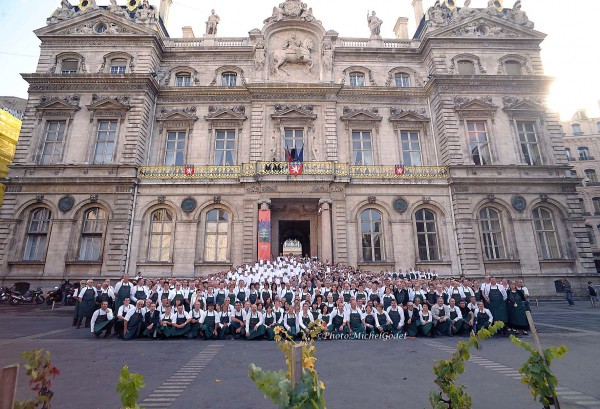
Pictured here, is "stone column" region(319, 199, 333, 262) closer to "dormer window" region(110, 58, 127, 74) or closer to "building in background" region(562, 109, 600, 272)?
"dormer window" region(110, 58, 127, 74)

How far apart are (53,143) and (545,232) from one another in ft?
115

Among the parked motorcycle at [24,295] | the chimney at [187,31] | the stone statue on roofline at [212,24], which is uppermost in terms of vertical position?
the chimney at [187,31]

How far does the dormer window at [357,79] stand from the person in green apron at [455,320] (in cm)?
1940

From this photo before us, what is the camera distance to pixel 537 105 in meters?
23.4

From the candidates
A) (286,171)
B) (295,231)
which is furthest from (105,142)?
(295,231)

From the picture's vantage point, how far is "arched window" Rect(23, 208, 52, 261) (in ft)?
66.5

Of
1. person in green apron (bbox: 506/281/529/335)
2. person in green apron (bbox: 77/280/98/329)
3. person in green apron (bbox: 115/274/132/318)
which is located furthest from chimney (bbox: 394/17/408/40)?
person in green apron (bbox: 77/280/98/329)

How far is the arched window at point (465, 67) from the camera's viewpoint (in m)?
24.4

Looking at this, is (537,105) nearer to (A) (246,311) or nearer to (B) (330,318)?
(B) (330,318)


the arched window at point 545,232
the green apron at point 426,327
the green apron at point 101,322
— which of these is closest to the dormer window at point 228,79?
the green apron at point 101,322

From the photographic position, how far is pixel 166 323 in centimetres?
1052

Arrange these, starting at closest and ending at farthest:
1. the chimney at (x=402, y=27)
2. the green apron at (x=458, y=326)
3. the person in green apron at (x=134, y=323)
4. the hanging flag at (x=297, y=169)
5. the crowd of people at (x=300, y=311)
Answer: the person in green apron at (x=134, y=323), the crowd of people at (x=300, y=311), the green apron at (x=458, y=326), the hanging flag at (x=297, y=169), the chimney at (x=402, y=27)

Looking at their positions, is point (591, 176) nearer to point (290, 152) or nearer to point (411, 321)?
point (290, 152)

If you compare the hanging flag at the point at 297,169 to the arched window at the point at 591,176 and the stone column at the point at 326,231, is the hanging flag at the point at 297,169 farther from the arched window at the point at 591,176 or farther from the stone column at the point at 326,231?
the arched window at the point at 591,176
